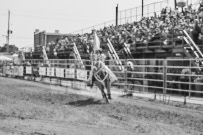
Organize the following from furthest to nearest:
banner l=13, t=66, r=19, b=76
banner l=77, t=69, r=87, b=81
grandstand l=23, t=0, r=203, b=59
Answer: banner l=13, t=66, r=19, b=76 < banner l=77, t=69, r=87, b=81 < grandstand l=23, t=0, r=203, b=59

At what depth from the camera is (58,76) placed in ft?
79.8

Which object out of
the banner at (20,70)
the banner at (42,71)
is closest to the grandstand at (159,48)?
the banner at (42,71)

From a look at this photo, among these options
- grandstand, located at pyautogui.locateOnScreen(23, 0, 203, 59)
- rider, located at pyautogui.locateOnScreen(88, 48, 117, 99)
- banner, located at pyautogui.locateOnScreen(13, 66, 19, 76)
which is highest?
grandstand, located at pyautogui.locateOnScreen(23, 0, 203, 59)

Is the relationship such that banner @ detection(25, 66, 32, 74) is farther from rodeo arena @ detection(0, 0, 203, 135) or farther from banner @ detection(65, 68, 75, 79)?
banner @ detection(65, 68, 75, 79)

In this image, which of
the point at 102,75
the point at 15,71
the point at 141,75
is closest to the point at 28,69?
the point at 15,71

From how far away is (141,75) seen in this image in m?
18.5

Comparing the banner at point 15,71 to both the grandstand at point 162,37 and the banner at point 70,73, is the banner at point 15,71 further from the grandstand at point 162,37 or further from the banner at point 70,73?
the banner at point 70,73

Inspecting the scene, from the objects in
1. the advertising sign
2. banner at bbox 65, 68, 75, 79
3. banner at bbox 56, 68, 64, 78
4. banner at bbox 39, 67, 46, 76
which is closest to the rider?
banner at bbox 65, 68, 75, 79

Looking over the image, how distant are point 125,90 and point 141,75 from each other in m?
1.41

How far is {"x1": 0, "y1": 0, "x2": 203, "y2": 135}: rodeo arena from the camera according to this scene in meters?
8.91

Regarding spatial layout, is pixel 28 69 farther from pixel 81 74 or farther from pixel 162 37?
pixel 162 37

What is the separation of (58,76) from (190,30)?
10.0m

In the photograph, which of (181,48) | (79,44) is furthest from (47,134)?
(79,44)

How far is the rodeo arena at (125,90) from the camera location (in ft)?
29.2
